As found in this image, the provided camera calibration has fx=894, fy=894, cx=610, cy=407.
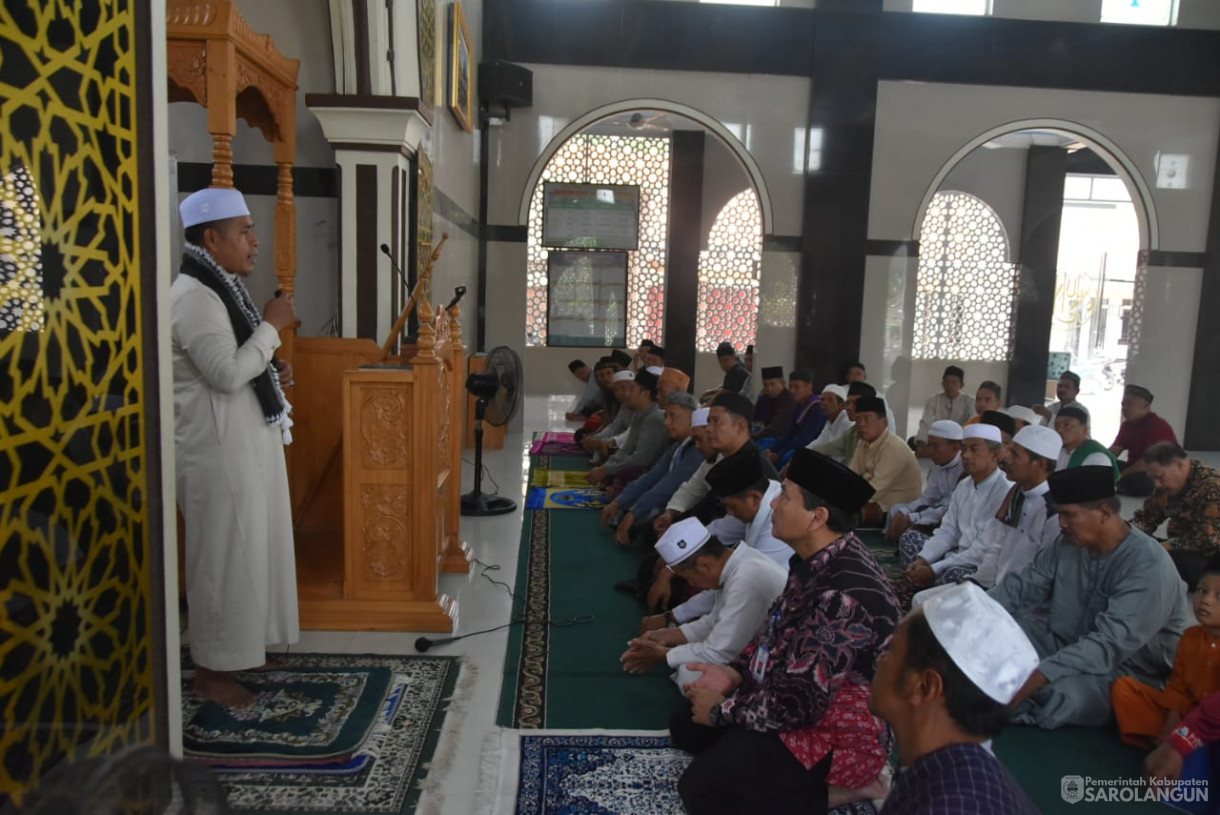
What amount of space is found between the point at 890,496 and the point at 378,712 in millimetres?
3218

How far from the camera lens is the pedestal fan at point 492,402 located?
14.7 feet

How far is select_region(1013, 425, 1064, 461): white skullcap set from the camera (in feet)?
10.4

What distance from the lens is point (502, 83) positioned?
23.1ft

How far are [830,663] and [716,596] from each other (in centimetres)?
98

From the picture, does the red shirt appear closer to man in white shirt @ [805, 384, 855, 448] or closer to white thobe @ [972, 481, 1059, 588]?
man in white shirt @ [805, 384, 855, 448]

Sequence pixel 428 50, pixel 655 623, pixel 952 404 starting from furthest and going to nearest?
pixel 952 404 < pixel 428 50 < pixel 655 623

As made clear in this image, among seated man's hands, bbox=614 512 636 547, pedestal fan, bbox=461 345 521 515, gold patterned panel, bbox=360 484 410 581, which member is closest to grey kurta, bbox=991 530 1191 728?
seated man's hands, bbox=614 512 636 547

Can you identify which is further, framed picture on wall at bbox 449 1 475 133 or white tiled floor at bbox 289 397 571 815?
framed picture on wall at bbox 449 1 475 133

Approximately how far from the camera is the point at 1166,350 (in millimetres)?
7688

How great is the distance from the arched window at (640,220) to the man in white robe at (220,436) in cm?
746

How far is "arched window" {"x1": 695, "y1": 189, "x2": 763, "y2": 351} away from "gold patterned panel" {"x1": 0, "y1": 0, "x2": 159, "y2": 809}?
850 centimetres

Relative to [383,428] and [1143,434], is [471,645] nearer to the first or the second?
[383,428]

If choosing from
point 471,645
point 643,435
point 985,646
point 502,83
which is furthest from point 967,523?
point 502,83

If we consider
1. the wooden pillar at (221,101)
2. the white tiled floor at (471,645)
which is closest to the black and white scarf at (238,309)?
the wooden pillar at (221,101)
